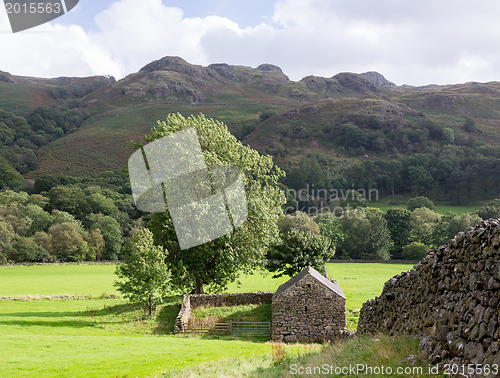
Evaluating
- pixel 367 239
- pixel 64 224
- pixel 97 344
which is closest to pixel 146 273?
pixel 97 344

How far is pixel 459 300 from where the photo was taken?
25.7 ft

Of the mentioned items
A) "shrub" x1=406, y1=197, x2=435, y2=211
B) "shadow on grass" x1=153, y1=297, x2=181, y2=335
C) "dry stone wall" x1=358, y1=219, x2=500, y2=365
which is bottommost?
"shrub" x1=406, y1=197, x2=435, y2=211

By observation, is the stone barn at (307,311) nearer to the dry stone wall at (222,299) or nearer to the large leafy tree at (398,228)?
the dry stone wall at (222,299)

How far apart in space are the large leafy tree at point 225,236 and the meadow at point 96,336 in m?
3.39

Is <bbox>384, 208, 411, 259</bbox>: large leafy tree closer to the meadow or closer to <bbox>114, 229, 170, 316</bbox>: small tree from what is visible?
the meadow

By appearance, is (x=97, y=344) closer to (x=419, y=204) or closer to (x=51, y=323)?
(x=51, y=323)

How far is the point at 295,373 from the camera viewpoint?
32.8 feet

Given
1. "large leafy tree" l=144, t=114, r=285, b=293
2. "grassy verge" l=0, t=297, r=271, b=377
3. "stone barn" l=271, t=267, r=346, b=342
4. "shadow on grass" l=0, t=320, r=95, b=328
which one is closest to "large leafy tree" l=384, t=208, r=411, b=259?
"large leafy tree" l=144, t=114, r=285, b=293

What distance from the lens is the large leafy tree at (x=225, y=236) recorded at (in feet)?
103

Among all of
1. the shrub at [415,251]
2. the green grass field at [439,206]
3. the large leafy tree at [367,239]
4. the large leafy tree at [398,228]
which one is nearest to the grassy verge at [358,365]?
the shrub at [415,251]

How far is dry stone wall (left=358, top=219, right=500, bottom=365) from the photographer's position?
6770 millimetres

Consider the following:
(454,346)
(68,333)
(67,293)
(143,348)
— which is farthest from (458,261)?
(67,293)

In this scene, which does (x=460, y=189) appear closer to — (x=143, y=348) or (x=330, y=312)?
(x=330, y=312)

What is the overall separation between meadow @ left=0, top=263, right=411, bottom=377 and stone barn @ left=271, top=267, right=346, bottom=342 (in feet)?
6.87
